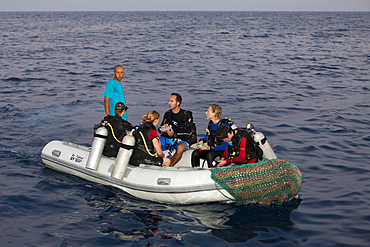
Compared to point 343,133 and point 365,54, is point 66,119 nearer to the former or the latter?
point 343,133

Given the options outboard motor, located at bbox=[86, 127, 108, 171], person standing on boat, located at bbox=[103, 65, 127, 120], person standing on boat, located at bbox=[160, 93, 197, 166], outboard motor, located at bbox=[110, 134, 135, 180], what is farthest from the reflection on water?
person standing on boat, located at bbox=[103, 65, 127, 120]

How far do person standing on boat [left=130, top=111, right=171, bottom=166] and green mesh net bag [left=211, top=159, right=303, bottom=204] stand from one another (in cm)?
122

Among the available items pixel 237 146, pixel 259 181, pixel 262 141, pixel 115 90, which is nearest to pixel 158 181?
pixel 237 146

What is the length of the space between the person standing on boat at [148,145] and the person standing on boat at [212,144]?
600 mm

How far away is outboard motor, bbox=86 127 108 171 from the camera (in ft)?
24.3

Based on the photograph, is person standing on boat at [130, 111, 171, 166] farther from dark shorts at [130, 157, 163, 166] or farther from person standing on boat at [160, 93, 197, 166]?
person standing on boat at [160, 93, 197, 166]

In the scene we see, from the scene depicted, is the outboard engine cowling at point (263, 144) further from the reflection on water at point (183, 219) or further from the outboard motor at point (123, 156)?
the outboard motor at point (123, 156)

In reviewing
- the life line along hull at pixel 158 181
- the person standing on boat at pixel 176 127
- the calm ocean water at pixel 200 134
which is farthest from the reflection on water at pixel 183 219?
the person standing on boat at pixel 176 127

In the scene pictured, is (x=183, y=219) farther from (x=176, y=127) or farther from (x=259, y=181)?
(x=176, y=127)

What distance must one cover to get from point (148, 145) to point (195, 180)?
1.18 metres

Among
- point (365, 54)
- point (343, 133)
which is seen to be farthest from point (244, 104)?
point (365, 54)

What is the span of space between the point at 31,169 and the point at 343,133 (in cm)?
877

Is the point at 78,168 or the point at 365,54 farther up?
the point at 365,54

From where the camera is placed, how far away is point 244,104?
15523mm
